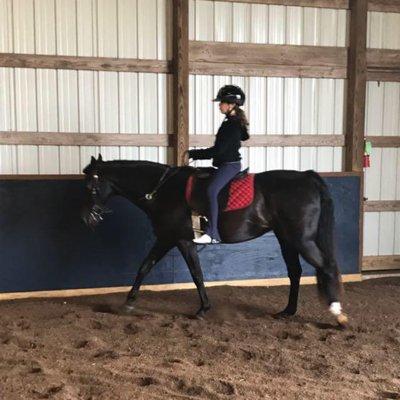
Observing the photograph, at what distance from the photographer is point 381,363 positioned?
3.82 m

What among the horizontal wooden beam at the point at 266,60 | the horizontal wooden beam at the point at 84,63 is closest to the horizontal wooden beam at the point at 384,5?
the horizontal wooden beam at the point at 266,60

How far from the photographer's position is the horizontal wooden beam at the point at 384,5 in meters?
6.49

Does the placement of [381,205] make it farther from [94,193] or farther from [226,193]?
[94,193]

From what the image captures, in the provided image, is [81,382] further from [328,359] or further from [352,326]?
[352,326]

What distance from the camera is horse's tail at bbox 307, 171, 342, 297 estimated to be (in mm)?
4656

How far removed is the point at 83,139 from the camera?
Answer: 5.72m

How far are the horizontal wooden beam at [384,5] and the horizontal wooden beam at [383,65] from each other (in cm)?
47

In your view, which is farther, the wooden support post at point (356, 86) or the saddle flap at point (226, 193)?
the wooden support post at point (356, 86)

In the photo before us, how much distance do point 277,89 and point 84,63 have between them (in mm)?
2154

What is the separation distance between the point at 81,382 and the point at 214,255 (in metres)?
2.81

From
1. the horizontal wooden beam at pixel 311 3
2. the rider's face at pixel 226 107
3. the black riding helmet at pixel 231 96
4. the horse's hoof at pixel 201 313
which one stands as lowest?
the horse's hoof at pixel 201 313

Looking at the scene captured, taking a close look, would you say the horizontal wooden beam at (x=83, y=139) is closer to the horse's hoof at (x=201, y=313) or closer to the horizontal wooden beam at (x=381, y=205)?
the horse's hoof at (x=201, y=313)

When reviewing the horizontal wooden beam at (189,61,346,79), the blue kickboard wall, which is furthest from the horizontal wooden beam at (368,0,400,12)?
the blue kickboard wall

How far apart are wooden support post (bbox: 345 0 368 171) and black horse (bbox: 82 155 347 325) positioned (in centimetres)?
179
